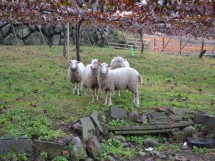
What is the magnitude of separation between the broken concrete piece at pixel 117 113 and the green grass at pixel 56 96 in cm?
42

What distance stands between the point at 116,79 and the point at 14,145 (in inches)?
172

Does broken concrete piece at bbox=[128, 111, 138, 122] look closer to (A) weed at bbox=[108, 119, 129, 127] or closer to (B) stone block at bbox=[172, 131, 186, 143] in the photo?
(A) weed at bbox=[108, 119, 129, 127]

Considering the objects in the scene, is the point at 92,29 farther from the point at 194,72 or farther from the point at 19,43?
the point at 194,72

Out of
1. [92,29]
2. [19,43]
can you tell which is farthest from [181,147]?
[92,29]

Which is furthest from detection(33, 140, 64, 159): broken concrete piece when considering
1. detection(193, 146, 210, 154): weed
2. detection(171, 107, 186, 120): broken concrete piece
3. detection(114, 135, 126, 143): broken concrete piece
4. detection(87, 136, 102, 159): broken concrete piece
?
detection(171, 107, 186, 120): broken concrete piece

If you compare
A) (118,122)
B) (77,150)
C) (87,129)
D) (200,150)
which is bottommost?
(200,150)

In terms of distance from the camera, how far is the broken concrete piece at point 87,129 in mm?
6884

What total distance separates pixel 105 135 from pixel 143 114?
174cm

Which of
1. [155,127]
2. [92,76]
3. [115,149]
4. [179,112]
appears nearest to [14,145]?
[115,149]

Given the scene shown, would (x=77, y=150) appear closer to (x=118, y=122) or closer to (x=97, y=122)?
(x=97, y=122)

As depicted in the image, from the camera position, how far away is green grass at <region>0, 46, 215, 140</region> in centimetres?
736

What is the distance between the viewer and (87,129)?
23.2 ft

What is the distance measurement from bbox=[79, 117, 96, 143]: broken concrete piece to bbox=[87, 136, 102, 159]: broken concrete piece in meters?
0.19

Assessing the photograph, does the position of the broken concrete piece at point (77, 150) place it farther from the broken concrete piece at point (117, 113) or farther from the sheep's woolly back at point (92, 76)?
the sheep's woolly back at point (92, 76)
